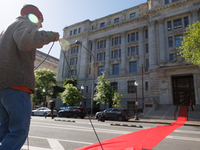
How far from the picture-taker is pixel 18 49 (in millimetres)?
2023

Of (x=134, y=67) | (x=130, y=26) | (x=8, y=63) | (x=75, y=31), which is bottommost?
(x=8, y=63)

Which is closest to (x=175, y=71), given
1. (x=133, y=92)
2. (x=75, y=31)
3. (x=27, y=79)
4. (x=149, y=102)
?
(x=149, y=102)

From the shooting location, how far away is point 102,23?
42281 mm

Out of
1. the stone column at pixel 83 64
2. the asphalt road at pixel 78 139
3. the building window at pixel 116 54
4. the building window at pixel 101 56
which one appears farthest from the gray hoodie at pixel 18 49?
the stone column at pixel 83 64

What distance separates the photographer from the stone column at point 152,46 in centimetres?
2991

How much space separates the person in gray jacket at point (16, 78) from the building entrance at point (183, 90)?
30090mm

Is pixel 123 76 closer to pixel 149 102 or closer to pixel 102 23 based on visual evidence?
pixel 149 102

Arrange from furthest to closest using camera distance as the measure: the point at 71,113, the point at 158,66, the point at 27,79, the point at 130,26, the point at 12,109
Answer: the point at 130,26 < the point at 158,66 < the point at 71,113 < the point at 27,79 < the point at 12,109

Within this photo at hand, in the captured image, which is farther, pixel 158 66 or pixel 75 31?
pixel 75 31

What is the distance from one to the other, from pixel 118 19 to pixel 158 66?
1820cm

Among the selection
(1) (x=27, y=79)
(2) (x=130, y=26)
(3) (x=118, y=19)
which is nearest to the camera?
(1) (x=27, y=79)

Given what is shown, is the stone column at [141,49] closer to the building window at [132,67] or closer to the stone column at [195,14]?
the building window at [132,67]

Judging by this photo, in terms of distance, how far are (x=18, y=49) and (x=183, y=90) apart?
3098cm

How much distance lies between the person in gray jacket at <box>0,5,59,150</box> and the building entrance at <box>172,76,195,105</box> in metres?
30.1
